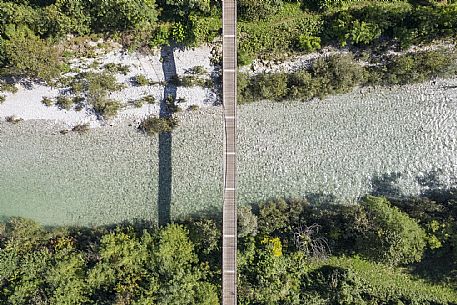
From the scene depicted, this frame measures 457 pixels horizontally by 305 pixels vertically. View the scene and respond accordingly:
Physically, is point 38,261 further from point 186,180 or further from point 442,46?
point 442,46

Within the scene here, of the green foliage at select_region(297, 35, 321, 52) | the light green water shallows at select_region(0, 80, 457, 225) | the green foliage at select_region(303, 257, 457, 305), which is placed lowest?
the green foliage at select_region(303, 257, 457, 305)

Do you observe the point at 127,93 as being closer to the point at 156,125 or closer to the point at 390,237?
the point at 156,125

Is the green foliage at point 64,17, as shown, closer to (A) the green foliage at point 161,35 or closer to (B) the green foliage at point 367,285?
(A) the green foliage at point 161,35

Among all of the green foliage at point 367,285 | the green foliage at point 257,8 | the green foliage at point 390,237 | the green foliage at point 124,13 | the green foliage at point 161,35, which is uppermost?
the green foliage at point 257,8

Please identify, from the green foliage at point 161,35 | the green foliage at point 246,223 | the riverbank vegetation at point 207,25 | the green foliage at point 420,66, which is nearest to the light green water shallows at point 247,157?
the green foliage at point 420,66

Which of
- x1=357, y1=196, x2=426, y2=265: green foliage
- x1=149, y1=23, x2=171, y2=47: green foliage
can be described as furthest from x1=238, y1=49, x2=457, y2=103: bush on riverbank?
x1=357, y1=196, x2=426, y2=265: green foliage

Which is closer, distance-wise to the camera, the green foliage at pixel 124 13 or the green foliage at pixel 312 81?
the green foliage at pixel 124 13

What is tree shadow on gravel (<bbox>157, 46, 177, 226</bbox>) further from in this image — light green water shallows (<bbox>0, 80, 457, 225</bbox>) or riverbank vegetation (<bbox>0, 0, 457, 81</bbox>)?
riverbank vegetation (<bbox>0, 0, 457, 81</bbox>)
